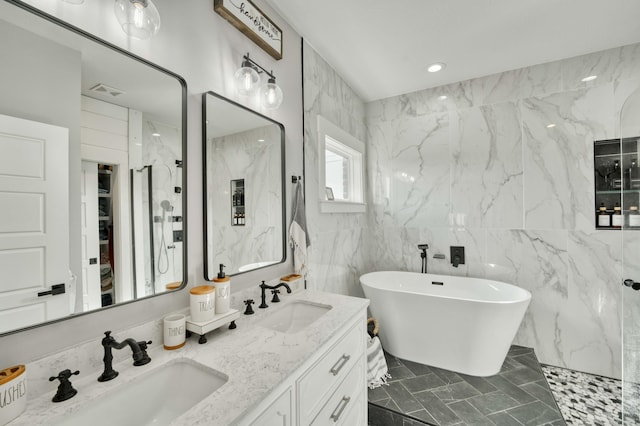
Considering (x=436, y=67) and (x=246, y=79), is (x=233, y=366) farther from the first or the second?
(x=436, y=67)

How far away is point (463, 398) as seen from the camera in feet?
6.09

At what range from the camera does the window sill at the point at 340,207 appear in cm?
222

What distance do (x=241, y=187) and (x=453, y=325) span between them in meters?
1.91

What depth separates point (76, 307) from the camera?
806mm

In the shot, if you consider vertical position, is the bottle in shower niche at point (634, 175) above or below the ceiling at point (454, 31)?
below

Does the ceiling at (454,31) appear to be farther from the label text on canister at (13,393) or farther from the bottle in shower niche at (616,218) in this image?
the label text on canister at (13,393)

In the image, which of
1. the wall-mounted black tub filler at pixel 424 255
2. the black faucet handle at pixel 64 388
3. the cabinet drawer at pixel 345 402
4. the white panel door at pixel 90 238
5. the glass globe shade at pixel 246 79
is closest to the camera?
the black faucet handle at pixel 64 388

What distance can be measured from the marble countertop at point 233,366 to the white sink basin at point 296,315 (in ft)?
0.40

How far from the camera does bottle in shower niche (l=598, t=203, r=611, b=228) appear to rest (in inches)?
86.6

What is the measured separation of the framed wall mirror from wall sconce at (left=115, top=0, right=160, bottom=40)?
0.28 feet

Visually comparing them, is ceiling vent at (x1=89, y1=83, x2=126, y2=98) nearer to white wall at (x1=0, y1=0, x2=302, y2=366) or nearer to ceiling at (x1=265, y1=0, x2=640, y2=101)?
white wall at (x1=0, y1=0, x2=302, y2=366)

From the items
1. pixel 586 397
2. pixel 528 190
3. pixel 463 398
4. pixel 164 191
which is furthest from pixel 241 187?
pixel 586 397

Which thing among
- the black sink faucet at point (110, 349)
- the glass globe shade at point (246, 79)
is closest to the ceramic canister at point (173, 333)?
the black sink faucet at point (110, 349)

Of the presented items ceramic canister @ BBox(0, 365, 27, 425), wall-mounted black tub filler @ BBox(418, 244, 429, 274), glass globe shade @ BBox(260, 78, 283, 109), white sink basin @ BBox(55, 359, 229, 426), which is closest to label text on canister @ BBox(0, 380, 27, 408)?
ceramic canister @ BBox(0, 365, 27, 425)
